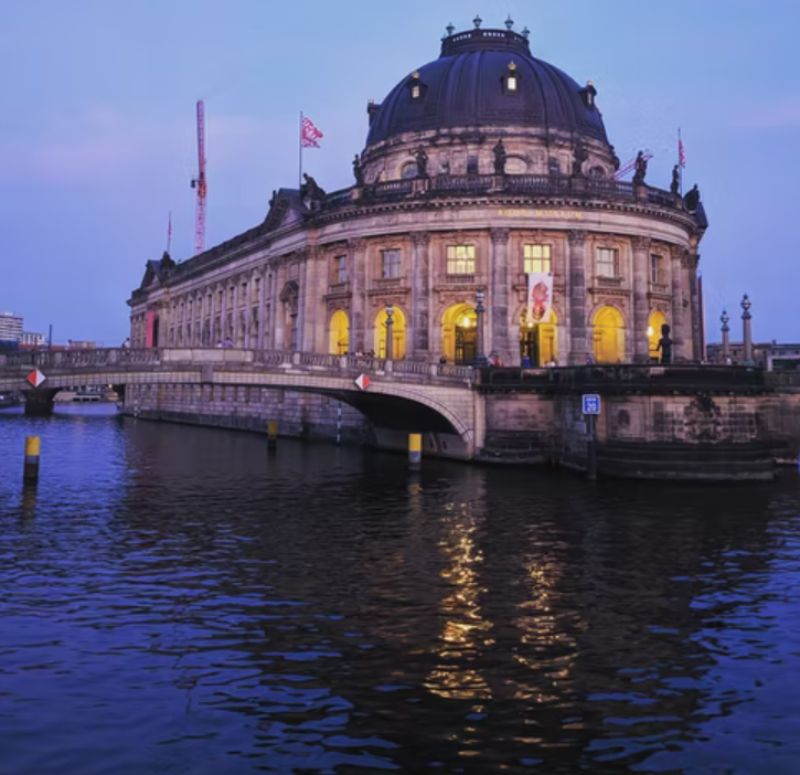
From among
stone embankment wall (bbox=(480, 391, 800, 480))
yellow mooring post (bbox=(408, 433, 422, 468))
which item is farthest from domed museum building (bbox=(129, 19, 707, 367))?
stone embankment wall (bbox=(480, 391, 800, 480))

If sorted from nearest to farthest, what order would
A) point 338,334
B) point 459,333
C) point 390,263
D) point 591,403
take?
point 591,403 → point 459,333 → point 390,263 → point 338,334

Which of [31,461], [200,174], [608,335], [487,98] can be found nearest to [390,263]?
[608,335]

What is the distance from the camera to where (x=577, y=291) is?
5266 cm

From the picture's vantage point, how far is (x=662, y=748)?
10.0 m

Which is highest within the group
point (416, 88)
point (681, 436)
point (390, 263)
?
point (416, 88)

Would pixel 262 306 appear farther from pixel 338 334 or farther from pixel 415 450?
pixel 415 450

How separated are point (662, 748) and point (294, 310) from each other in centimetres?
5606

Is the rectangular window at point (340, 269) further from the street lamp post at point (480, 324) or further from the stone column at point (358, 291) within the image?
the street lamp post at point (480, 324)

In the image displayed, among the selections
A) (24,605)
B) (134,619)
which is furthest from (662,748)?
(24,605)

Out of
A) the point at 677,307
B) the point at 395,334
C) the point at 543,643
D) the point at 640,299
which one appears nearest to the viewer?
the point at 543,643

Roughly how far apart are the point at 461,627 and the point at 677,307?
48702 mm

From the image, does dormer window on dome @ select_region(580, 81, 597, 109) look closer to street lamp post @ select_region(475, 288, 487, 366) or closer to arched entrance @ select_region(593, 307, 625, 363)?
arched entrance @ select_region(593, 307, 625, 363)

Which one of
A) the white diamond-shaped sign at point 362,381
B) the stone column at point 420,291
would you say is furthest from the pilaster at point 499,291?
the white diamond-shaped sign at point 362,381

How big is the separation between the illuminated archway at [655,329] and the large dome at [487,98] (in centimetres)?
1678
